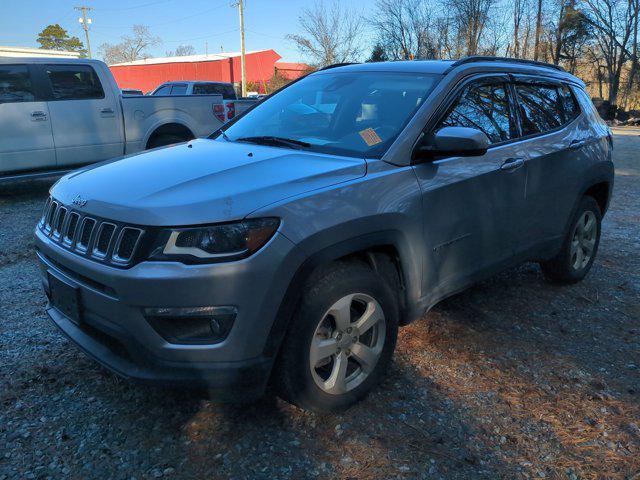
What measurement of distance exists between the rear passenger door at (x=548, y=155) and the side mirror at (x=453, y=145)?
3.17ft

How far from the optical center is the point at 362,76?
11.7ft

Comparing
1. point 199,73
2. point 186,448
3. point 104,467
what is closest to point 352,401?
point 186,448

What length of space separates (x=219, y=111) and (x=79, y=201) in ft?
22.4

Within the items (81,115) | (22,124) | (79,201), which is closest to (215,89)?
(81,115)

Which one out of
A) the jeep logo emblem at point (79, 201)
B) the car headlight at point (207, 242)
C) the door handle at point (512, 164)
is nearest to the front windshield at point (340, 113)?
the door handle at point (512, 164)

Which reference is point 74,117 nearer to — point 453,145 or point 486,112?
point 486,112

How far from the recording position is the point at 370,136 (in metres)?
3.00

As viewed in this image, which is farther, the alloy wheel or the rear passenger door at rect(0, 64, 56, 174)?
the rear passenger door at rect(0, 64, 56, 174)

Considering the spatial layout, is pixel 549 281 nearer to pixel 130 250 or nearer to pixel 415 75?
pixel 415 75

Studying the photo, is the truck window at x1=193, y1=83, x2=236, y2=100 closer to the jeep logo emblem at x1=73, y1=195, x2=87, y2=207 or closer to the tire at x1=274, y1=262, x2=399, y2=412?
the jeep logo emblem at x1=73, y1=195, x2=87, y2=207

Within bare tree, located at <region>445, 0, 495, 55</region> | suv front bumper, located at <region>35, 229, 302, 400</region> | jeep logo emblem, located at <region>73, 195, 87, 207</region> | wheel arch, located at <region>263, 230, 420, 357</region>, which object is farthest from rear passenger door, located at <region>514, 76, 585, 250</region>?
bare tree, located at <region>445, 0, 495, 55</region>

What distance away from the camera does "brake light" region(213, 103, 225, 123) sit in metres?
9.02

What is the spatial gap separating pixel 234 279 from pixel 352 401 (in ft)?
3.31

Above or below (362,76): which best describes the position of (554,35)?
above
